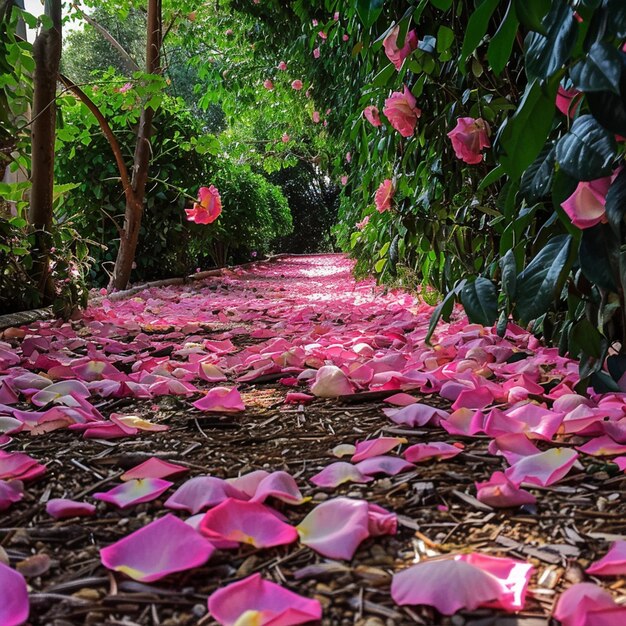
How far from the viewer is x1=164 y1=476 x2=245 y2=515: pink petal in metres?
0.77

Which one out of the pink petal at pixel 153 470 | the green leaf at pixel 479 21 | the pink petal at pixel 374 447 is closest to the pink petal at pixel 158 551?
the pink petal at pixel 153 470

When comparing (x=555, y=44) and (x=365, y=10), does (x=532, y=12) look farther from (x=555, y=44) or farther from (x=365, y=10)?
(x=365, y=10)

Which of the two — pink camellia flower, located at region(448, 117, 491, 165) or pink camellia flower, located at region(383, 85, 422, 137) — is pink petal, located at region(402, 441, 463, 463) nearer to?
pink camellia flower, located at region(448, 117, 491, 165)

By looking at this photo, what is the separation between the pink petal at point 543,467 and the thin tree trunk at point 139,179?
3.79m

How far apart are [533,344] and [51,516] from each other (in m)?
1.25

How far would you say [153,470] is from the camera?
0.89 meters

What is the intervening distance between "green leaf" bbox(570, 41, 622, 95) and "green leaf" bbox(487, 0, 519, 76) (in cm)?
10

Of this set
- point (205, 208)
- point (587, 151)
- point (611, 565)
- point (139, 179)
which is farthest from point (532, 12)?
point (139, 179)

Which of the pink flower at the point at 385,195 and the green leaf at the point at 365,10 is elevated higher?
the green leaf at the point at 365,10

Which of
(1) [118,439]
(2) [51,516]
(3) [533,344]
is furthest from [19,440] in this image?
(3) [533,344]

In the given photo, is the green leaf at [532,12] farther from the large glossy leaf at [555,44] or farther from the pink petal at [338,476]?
the pink petal at [338,476]

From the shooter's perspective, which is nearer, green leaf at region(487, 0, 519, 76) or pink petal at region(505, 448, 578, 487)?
green leaf at region(487, 0, 519, 76)

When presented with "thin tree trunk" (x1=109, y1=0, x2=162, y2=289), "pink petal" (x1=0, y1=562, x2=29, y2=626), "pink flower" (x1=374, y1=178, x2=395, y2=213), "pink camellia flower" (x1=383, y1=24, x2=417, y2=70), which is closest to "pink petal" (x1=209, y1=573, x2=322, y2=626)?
"pink petal" (x1=0, y1=562, x2=29, y2=626)

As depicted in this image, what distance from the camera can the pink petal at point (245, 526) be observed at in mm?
675
